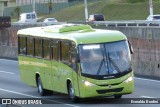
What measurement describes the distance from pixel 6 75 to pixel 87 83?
47.7ft

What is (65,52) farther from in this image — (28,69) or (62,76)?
(28,69)

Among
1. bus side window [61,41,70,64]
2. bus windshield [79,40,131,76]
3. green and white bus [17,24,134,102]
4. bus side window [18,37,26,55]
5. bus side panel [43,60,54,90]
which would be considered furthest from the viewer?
bus side window [18,37,26,55]

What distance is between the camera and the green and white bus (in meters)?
19.9

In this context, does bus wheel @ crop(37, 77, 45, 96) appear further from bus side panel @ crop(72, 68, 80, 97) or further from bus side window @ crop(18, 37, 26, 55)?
bus side panel @ crop(72, 68, 80, 97)

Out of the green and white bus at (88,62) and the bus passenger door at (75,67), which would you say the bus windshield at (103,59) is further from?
the bus passenger door at (75,67)

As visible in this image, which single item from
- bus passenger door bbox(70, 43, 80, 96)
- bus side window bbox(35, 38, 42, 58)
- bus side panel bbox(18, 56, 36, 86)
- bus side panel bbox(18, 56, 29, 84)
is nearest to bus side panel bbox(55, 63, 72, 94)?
bus passenger door bbox(70, 43, 80, 96)

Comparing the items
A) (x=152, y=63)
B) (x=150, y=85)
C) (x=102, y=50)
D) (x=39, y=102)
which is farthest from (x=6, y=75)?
(x=102, y=50)

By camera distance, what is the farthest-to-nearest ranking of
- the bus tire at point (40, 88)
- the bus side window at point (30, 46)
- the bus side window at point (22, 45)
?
1. the bus side window at point (22, 45)
2. the bus side window at point (30, 46)
3. the bus tire at point (40, 88)

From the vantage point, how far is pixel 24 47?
25797 millimetres

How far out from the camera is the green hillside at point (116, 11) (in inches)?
3477

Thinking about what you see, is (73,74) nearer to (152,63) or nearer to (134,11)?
(152,63)

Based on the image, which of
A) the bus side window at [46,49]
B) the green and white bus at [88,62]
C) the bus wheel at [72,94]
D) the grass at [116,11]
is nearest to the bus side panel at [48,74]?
the green and white bus at [88,62]

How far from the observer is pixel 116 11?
305 feet

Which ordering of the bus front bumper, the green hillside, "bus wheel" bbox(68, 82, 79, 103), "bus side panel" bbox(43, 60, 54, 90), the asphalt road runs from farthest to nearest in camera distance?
1. the green hillside
2. "bus side panel" bbox(43, 60, 54, 90)
3. "bus wheel" bbox(68, 82, 79, 103)
4. the asphalt road
5. the bus front bumper
